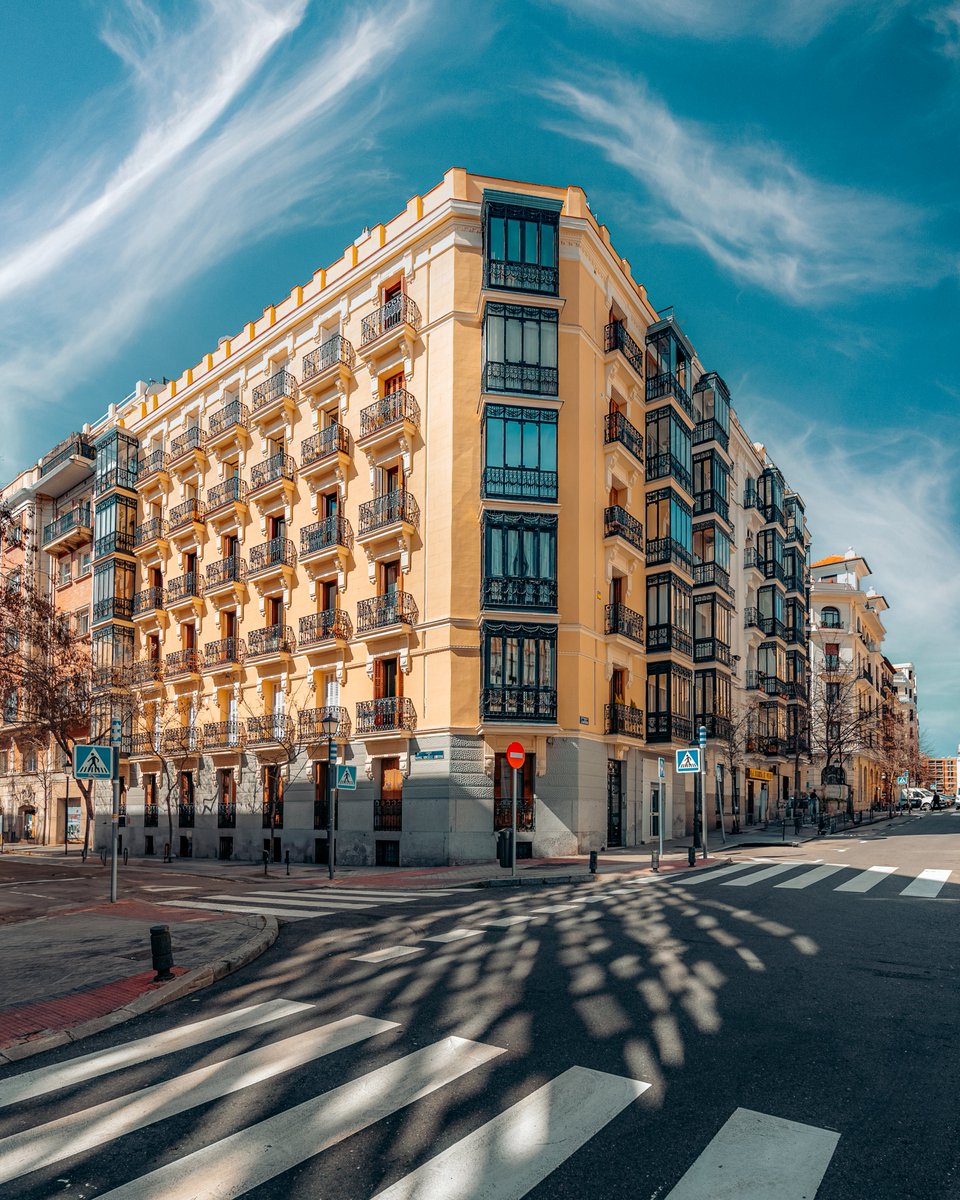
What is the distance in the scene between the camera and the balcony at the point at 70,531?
45.6 m

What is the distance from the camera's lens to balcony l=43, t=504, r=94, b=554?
45562 millimetres

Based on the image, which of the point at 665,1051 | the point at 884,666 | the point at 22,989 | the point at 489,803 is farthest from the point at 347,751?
the point at 884,666

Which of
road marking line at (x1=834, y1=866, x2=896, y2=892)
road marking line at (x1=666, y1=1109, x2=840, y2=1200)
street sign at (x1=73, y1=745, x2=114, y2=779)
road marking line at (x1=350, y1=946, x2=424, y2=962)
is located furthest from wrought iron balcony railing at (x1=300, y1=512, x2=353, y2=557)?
road marking line at (x1=666, y1=1109, x2=840, y2=1200)

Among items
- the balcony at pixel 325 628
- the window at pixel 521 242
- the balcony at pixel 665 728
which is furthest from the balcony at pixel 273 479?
the balcony at pixel 665 728

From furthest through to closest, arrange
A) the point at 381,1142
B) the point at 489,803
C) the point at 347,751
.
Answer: the point at 347,751
the point at 489,803
the point at 381,1142

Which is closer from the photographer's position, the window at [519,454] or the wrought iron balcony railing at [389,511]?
the window at [519,454]

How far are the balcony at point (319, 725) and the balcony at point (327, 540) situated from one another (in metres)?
5.31

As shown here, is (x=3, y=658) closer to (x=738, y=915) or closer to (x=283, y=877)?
(x=283, y=877)

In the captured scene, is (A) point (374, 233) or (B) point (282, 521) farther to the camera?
(B) point (282, 521)

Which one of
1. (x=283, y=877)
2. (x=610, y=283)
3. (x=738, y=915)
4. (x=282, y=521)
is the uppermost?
(x=610, y=283)

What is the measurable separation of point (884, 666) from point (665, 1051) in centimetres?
9867

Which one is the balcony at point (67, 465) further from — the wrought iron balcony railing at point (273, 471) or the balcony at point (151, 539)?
the wrought iron balcony railing at point (273, 471)

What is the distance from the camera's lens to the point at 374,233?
103 ft

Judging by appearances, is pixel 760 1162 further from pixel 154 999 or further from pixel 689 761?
pixel 689 761
